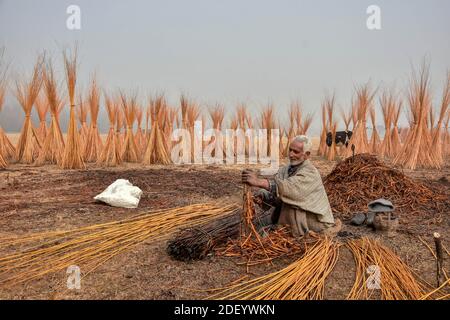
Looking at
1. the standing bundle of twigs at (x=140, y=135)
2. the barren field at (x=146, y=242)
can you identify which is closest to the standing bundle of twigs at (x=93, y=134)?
the standing bundle of twigs at (x=140, y=135)

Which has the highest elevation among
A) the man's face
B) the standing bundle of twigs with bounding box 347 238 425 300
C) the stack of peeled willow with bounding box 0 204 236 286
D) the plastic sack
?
the man's face

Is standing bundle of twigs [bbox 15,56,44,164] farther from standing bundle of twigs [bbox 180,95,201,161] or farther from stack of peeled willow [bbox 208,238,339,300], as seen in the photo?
stack of peeled willow [bbox 208,238,339,300]

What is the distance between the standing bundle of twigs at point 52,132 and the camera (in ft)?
24.4

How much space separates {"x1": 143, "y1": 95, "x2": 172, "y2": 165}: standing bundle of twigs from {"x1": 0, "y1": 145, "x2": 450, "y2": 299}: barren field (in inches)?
86.4

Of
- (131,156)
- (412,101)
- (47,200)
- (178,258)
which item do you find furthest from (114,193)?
(412,101)

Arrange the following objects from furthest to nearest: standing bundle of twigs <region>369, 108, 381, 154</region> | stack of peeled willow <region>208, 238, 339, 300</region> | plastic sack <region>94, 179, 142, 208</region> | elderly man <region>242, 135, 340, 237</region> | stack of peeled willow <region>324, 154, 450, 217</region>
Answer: standing bundle of twigs <region>369, 108, 381, 154</region> < stack of peeled willow <region>324, 154, 450, 217</region> < plastic sack <region>94, 179, 142, 208</region> < elderly man <region>242, 135, 340, 237</region> < stack of peeled willow <region>208, 238, 339, 300</region>

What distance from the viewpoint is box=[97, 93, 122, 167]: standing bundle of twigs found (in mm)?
8273

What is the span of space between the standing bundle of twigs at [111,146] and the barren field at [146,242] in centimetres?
170

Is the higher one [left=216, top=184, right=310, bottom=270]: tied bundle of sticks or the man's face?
the man's face

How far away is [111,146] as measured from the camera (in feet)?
27.8

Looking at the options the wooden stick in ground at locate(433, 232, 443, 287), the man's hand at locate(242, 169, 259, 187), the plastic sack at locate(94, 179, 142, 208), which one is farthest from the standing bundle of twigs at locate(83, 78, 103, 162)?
the wooden stick in ground at locate(433, 232, 443, 287)

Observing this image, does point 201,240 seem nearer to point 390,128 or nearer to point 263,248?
point 263,248

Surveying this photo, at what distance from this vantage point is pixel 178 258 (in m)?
2.67

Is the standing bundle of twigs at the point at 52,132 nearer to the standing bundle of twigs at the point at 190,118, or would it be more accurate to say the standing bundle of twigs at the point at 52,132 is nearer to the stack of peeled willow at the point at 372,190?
the standing bundle of twigs at the point at 190,118
